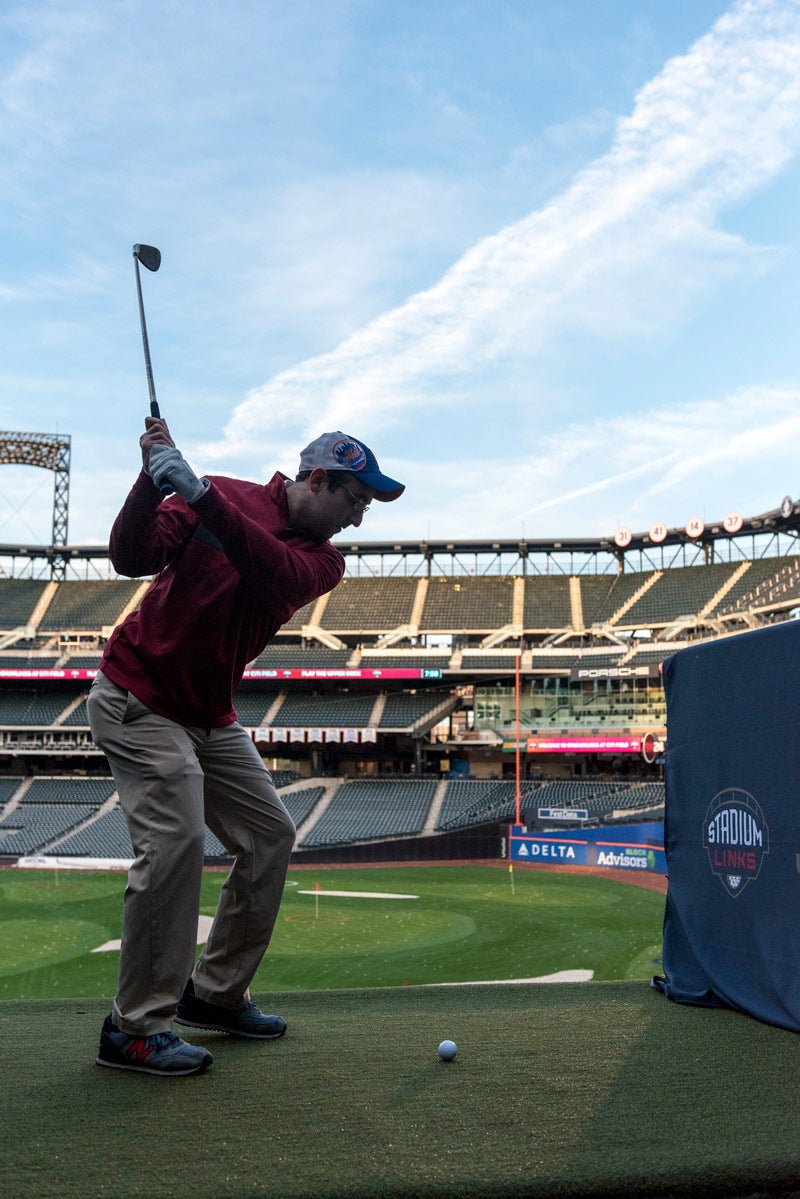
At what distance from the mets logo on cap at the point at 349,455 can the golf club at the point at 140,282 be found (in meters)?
0.74

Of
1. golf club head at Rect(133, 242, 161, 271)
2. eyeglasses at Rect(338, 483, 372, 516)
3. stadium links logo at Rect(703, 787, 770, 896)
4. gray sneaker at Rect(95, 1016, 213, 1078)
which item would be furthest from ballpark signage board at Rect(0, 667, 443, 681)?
gray sneaker at Rect(95, 1016, 213, 1078)

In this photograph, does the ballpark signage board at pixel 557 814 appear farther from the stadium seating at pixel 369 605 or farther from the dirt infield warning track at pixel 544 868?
the stadium seating at pixel 369 605

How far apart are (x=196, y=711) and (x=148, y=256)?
7.09ft

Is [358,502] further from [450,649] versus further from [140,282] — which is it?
[450,649]

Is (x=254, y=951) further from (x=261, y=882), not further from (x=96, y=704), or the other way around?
(x=96, y=704)

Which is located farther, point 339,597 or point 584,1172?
point 339,597

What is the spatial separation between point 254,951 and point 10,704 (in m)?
51.7

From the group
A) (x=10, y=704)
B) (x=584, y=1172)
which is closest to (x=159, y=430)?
(x=584, y=1172)

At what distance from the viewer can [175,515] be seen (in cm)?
362

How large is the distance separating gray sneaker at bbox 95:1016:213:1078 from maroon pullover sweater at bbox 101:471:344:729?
1159 millimetres

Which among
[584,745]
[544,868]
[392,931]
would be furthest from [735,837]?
[584,745]

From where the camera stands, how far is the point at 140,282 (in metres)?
4.26

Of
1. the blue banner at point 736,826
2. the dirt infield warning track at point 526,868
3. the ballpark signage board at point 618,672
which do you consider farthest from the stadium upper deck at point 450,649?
the blue banner at point 736,826

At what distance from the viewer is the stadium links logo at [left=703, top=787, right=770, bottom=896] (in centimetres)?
443
